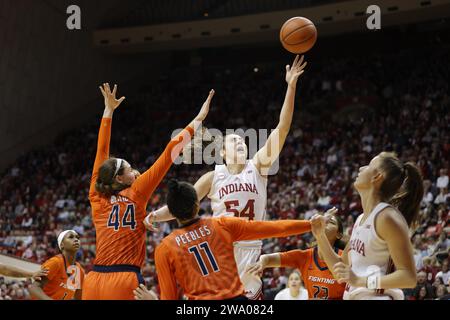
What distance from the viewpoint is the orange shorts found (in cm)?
454

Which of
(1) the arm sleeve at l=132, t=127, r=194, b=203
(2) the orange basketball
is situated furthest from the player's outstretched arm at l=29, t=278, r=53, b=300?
(2) the orange basketball

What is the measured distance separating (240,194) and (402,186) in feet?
6.14

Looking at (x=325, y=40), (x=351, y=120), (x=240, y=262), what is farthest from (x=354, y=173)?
(x=240, y=262)

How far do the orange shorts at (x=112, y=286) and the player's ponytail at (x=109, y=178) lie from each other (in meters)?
0.57

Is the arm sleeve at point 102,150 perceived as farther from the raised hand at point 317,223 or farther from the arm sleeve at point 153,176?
the raised hand at point 317,223

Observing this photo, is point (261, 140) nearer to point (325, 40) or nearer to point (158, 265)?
point (325, 40)

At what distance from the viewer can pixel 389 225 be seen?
3666 mm

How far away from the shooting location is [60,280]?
6.11 m

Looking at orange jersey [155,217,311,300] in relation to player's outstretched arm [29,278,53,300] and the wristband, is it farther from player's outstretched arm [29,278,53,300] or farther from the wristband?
player's outstretched arm [29,278,53,300]

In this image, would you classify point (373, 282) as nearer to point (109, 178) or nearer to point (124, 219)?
point (124, 219)

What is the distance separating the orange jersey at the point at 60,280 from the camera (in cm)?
605

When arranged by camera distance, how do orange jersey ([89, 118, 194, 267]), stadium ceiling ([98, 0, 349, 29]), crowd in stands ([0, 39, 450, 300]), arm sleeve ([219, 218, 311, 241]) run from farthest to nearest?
stadium ceiling ([98, 0, 349, 29])
crowd in stands ([0, 39, 450, 300])
orange jersey ([89, 118, 194, 267])
arm sleeve ([219, 218, 311, 241])

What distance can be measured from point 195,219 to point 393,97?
1568 cm

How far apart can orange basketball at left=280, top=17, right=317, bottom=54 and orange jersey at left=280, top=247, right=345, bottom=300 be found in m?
2.08
